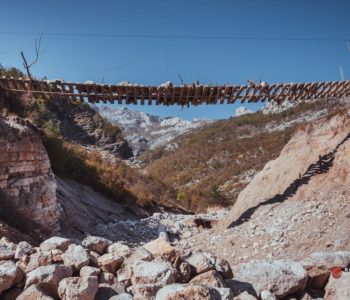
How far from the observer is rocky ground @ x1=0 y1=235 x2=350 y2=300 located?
350 cm

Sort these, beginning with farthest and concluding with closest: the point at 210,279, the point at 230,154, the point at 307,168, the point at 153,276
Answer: the point at 230,154
the point at 307,168
the point at 210,279
the point at 153,276

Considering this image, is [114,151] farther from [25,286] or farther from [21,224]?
[25,286]

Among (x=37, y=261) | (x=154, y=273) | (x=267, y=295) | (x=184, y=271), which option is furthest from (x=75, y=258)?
(x=267, y=295)

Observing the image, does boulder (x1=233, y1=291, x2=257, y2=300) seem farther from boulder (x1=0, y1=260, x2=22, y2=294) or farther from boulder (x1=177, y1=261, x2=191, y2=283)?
boulder (x1=0, y1=260, x2=22, y2=294)

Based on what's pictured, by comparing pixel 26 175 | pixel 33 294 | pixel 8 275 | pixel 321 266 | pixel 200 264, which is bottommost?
pixel 33 294

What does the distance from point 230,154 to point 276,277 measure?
5362cm

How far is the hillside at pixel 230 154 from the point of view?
133ft

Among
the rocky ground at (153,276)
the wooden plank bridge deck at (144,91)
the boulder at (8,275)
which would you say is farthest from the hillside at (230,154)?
the boulder at (8,275)

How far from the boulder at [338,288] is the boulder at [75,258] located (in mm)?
2521

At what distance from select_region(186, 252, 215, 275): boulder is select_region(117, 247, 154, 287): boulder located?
462 millimetres

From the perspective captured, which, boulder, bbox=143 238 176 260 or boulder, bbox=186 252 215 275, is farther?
boulder, bbox=143 238 176 260

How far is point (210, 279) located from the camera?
12.6ft

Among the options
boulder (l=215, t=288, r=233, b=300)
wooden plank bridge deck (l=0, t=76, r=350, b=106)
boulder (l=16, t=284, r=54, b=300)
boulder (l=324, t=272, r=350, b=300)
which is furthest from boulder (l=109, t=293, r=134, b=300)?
wooden plank bridge deck (l=0, t=76, r=350, b=106)

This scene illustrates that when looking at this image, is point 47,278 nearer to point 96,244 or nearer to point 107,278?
point 107,278
